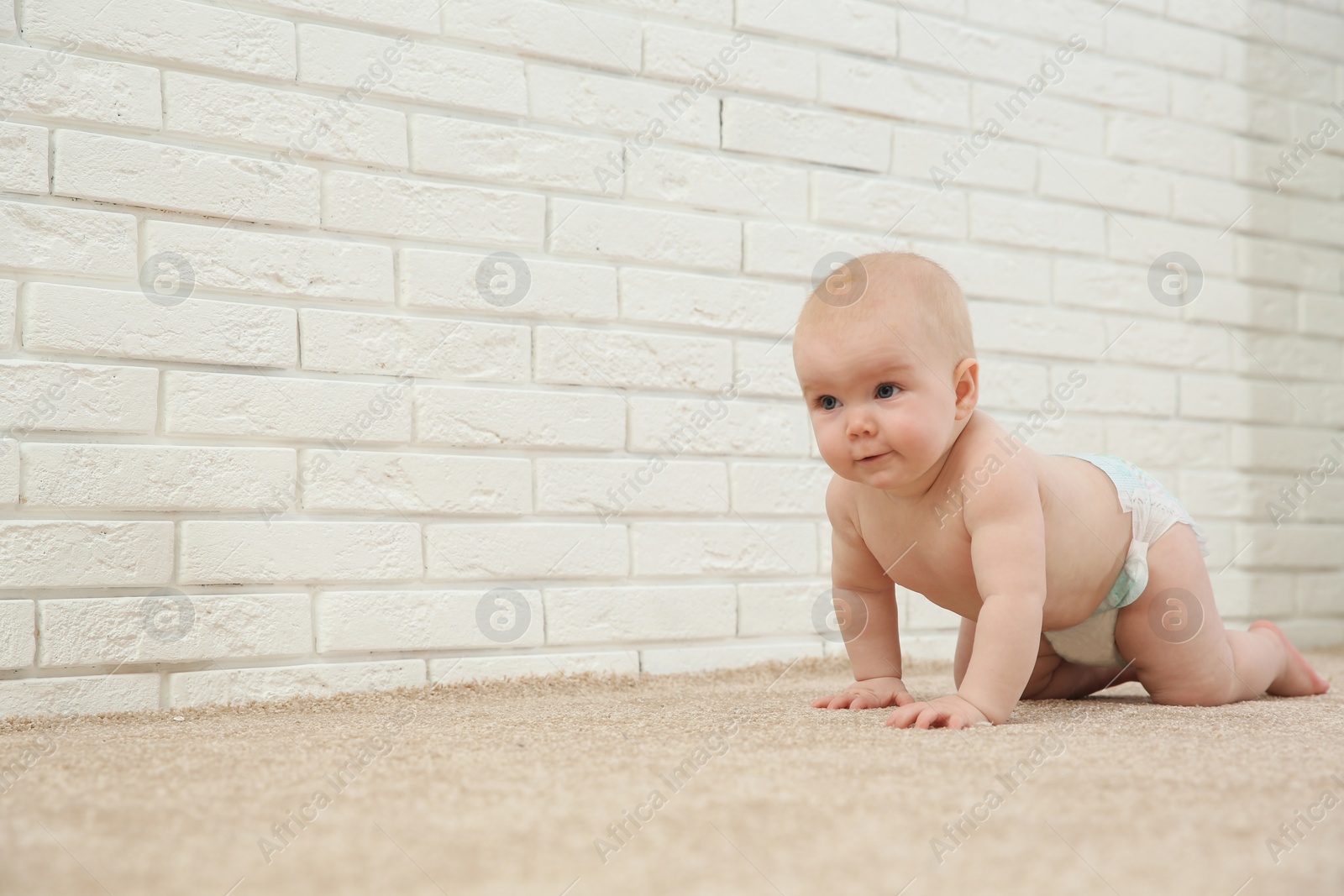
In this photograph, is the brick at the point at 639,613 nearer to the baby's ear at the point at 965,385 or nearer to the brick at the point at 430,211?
the brick at the point at 430,211

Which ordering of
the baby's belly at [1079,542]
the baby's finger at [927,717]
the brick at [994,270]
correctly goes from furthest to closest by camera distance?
the brick at [994,270] → the baby's belly at [1079,542] → the baby's finger at [927,717]

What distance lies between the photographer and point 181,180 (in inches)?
63.0

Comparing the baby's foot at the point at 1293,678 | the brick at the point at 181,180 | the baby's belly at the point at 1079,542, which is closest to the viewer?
the baby's belly at the point at 1079,542

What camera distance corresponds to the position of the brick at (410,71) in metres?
1.71

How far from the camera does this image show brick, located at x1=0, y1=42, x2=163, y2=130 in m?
1.50

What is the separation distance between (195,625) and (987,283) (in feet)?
5.19

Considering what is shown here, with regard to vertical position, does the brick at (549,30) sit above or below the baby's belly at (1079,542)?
above

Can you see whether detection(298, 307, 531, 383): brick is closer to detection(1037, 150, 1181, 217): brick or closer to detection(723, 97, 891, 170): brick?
detection(723, 97, 891, 170): brick

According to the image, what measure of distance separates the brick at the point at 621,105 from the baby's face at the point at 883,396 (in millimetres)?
752

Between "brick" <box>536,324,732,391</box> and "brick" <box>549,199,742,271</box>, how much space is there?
0.14 metres

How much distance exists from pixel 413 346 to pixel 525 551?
372mm

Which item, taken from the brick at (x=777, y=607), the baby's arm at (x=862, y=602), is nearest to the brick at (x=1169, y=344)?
the brick at (x=777, y=607)
